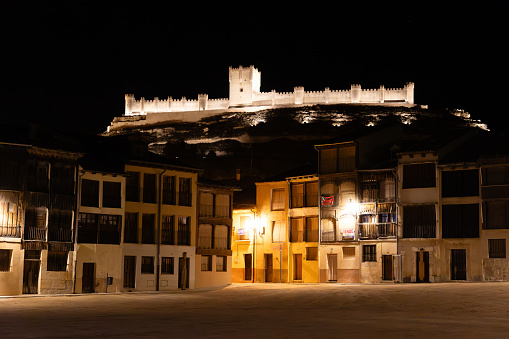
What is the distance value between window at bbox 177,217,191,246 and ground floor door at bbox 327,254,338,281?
11350 mm

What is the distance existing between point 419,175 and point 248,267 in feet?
56.4

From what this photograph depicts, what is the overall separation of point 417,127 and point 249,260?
99211 millimetres

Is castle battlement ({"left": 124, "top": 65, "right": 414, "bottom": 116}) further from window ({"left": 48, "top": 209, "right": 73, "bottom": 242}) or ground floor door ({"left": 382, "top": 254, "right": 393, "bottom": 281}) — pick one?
window ({"left": 48, "top": 209, "right": 73, "bottom": 242})

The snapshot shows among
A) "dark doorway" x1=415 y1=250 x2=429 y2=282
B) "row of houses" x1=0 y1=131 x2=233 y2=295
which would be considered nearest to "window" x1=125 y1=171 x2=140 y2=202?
"row of houses" x1=0 y1=131 x2=233 y2=295

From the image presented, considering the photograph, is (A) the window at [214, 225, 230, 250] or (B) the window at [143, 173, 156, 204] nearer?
(B) the window at [143, 173, 156, 204]

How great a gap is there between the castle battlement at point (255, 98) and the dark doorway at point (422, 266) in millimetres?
116013

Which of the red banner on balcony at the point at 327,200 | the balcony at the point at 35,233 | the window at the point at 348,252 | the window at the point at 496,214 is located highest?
the red banner on balcony at the point at 327,200

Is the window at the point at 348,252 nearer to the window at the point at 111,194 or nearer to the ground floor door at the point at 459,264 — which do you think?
the ground floor door at the point at 459,264

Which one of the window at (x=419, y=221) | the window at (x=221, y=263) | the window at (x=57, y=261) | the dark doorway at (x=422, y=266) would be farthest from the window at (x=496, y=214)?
the window at (x=57, y=261)

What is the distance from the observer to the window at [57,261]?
43.8 meters

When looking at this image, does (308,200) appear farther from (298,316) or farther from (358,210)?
(298,316)

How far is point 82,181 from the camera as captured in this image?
46406mm

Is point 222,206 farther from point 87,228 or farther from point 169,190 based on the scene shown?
point 87,228

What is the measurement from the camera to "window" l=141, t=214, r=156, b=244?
49.9 m
